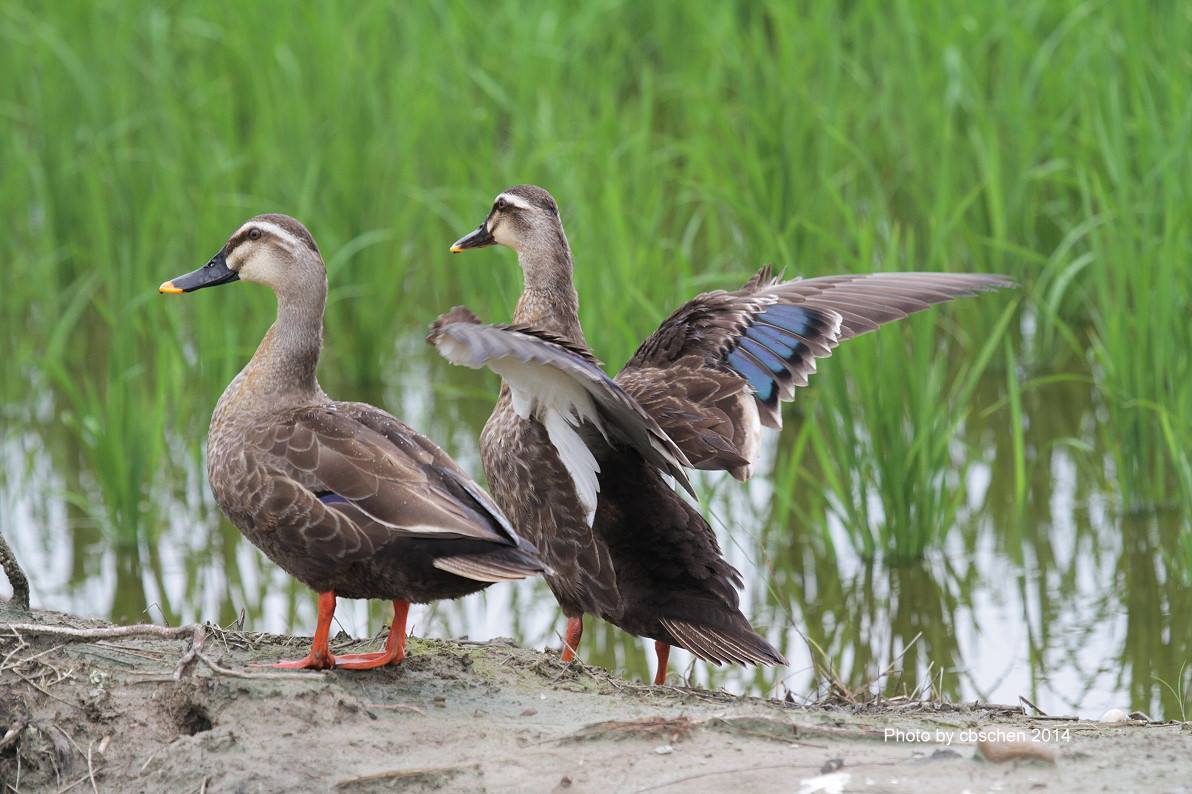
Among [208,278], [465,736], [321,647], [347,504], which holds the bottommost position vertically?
[465,736]


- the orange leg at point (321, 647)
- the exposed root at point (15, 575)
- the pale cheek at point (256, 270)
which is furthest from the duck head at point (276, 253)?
the orange leg at point (321, 647)

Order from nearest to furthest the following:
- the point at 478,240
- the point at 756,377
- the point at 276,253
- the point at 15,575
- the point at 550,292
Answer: the point at 15,575, the point at 276,253, the point at 756,377, the point at 550,292, the point at 478,240

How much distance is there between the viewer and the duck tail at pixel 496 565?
13.3ft

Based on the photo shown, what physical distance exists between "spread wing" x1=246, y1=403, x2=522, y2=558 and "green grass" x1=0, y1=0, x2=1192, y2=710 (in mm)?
2254

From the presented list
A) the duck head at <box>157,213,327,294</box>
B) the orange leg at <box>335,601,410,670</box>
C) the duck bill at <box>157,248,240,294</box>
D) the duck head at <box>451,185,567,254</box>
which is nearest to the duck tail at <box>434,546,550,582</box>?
the orange leg at <box>335,601,410,670</box>

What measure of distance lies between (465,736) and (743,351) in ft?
6.13

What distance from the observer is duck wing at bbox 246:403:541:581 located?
409 centimetres

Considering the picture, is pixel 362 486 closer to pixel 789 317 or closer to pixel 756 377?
pixel 756 377

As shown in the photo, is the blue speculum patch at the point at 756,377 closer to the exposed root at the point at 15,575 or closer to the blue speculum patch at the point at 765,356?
the blue speculum patch at the point at 765,356

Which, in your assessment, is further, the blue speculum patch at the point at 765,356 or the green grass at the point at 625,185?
the green grass at the point at 625,185

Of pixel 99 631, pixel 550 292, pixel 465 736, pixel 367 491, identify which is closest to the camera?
pixel 465 736

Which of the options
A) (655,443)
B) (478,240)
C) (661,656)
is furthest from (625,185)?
(655,443)

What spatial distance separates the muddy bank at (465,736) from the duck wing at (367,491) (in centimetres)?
36

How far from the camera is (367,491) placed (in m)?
4.18
